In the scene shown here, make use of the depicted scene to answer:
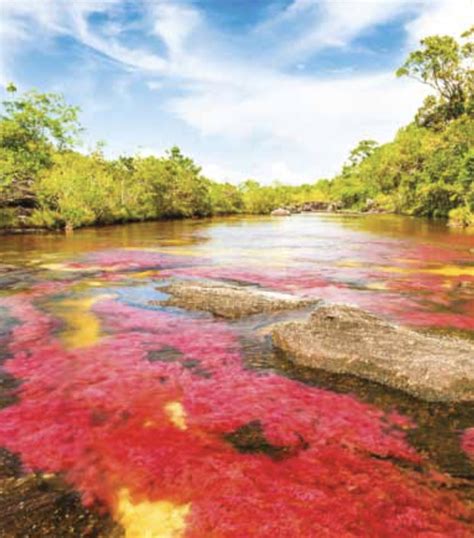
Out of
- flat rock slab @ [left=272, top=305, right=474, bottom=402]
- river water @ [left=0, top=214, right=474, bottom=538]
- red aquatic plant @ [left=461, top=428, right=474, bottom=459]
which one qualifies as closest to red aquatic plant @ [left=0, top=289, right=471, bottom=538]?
river water @ [left=0, top=214, right=474, bottom=538]

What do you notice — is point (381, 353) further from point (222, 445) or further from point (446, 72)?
point (446, 72)

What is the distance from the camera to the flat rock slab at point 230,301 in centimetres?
739

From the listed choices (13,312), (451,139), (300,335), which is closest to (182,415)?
(300,335)

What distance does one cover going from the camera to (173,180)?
48.8 meters

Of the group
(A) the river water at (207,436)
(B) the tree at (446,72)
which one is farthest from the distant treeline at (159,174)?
(A) the river water at (207,436)

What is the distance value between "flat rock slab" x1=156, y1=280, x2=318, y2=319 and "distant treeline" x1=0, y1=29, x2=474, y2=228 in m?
21.8

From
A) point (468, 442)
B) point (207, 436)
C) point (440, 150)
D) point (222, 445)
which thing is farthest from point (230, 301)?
point (440, 150)

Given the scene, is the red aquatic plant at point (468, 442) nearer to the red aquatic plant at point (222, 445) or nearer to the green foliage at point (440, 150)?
the red aquatic plant at point (222, 445)

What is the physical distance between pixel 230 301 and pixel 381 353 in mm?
3174

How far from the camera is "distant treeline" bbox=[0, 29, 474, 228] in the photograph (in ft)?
93.0

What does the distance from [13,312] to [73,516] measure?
18.9 ft

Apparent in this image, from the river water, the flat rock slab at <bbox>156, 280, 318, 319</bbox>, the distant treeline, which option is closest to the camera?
the river water

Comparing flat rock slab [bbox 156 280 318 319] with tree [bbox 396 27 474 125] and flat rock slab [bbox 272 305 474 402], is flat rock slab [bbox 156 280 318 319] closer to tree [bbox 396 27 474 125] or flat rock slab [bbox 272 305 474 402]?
flat rock slab [bbox 272 305 474 402]

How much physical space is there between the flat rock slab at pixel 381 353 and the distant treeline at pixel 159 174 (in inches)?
978
